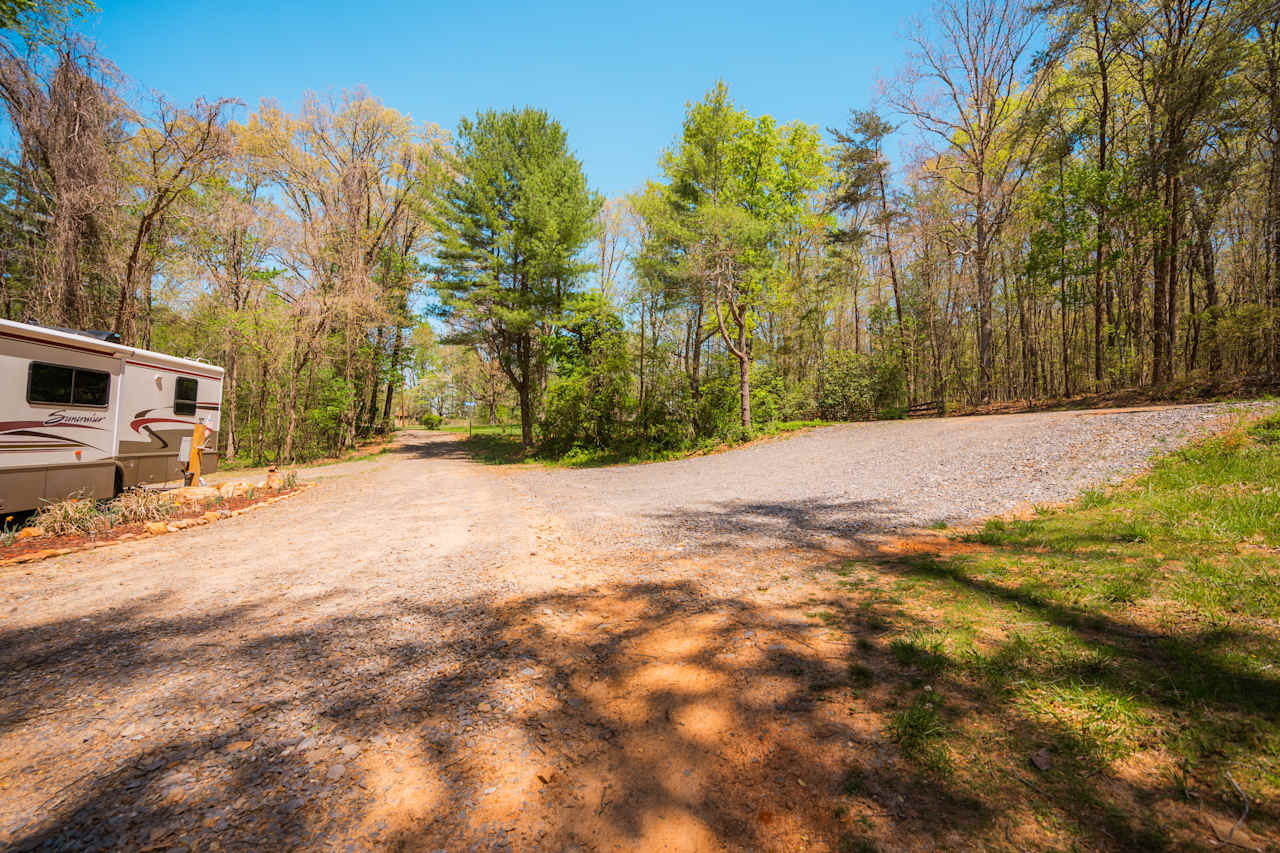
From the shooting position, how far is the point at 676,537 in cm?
546

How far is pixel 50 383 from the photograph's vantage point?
20.6 ft

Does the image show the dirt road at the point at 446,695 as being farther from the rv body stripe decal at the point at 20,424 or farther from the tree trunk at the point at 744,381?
the tree trunk at the point at 744,381

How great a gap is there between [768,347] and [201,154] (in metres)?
18.1

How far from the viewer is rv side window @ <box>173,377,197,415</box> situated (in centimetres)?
896

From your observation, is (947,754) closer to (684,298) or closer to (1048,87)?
(684,298)

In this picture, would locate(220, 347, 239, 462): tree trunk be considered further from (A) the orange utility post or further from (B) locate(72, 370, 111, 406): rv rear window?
(B) locate(72, 370, 111, 406): rv rear window

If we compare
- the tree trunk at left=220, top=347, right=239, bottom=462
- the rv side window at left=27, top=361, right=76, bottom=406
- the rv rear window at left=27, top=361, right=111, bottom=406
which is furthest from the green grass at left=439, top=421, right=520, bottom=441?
the rv side window at left=27, top=361, right=76, bottom=406

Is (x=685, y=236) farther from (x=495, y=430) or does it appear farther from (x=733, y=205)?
(x=495, y=430)

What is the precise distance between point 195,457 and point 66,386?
3327 millimetres

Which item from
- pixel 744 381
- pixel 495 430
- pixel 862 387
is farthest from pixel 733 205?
pixel 495 430

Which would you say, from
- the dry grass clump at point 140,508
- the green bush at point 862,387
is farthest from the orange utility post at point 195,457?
the green bush at point 862,387

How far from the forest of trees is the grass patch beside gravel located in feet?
36.9

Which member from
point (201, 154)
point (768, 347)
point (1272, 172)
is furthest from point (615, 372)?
point (1272, 172)

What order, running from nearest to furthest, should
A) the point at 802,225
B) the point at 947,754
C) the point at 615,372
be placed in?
the point at 947,754
the point at 615,372
the point at 802,225
